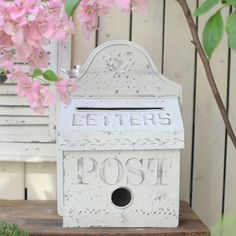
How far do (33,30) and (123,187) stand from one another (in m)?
0.58

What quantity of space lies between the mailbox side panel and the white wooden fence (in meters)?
0.37

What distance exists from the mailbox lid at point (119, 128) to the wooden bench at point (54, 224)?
0.20 meters

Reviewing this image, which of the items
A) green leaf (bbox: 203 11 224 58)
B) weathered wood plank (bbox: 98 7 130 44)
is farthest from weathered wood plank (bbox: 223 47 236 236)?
green leaf (bbox: 203 11 224 58)

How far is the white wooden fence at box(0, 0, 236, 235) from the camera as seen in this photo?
1658 mm

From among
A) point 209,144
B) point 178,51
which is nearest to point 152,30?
point 178,51

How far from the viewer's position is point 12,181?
1681 mm

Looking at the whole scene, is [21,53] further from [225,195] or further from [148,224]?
[225,195]

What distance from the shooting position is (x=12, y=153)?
163 centimetres

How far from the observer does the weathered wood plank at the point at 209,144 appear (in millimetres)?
1689

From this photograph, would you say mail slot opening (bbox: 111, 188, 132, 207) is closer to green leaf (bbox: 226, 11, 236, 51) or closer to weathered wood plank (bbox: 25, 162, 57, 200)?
weathered wood plank (bbox: 25, 162, 57, 200)

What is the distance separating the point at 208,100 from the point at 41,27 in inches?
36.7

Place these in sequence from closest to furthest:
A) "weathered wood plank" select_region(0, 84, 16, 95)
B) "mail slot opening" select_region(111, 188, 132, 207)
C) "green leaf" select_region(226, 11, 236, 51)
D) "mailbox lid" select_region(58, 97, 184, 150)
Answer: "green leaf" select_region(226, 11, 236, 51) < "mailbox lid" select_region(58, 97, 184, 150) < "mail slot opening" select_region(111, 188, 132, 207) < "weathered wood plank" select_region(0, 84, 16, 95)

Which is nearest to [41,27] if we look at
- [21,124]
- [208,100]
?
[21,124]

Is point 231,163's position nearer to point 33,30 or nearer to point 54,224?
point 54,224
